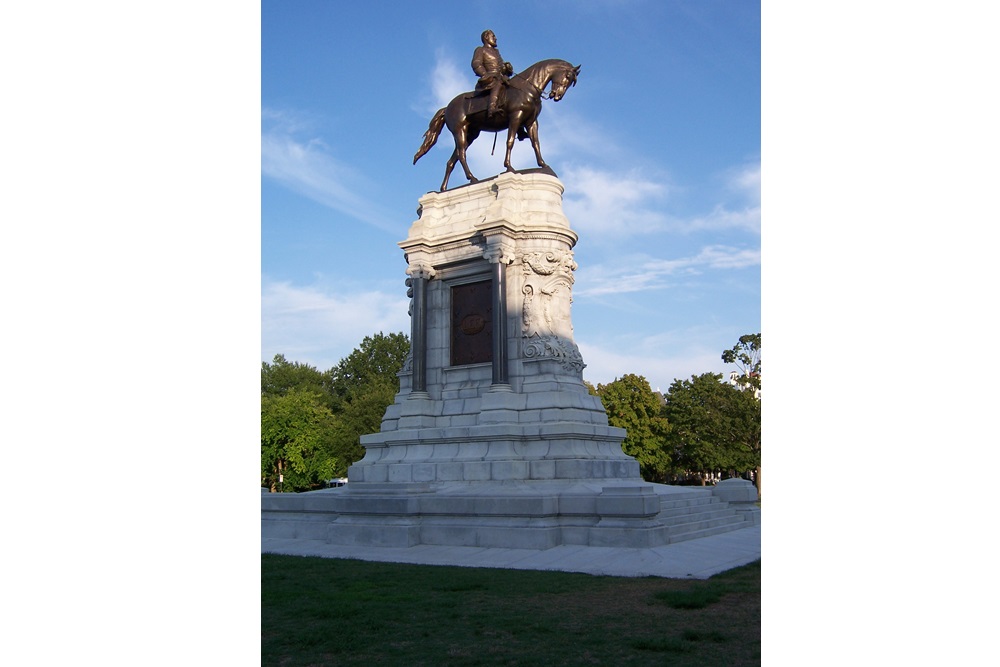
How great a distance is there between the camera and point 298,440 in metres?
57.4

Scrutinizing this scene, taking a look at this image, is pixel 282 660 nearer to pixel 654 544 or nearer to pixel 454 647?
pixel 454 647

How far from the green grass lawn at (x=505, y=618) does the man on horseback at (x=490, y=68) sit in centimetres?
1631

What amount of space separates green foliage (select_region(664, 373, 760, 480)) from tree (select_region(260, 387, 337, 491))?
24806 millimetres

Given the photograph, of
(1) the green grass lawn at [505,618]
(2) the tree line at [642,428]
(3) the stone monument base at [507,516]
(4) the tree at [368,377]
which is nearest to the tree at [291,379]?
(4) the tree at [368,377]

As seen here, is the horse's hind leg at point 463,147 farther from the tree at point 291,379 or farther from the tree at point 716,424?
the tree at point 291,379

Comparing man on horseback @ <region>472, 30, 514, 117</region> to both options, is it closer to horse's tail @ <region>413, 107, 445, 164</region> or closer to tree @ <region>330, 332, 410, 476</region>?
horse's tail @ <region>413, 107, 445, 164</region>

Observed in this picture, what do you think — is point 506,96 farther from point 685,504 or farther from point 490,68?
point 685,504

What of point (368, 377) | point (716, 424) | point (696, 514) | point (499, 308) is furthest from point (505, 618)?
point (368, 377)

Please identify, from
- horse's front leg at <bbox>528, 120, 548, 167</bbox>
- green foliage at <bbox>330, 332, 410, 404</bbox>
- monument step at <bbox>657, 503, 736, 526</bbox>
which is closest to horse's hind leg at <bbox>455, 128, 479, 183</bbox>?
horse's front leg at <bbox>528, 120, 548, 167</bbox>

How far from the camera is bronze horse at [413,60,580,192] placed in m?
25.1

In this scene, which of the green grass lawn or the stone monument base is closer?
the green grass lawn

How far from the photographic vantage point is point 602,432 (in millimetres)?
21984

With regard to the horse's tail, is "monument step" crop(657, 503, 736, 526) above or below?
below

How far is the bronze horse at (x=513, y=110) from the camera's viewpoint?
987 inches
